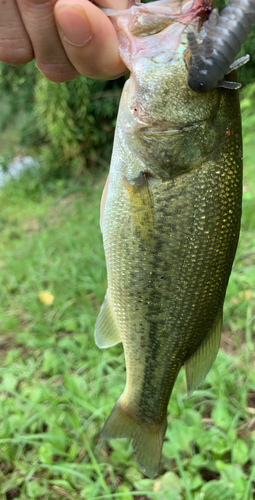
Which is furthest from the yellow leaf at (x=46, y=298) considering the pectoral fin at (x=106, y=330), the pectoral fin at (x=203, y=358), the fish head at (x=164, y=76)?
the fish head at (x=164, y=76)

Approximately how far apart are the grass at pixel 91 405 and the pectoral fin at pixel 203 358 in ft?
1.56

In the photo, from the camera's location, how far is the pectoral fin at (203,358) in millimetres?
1104

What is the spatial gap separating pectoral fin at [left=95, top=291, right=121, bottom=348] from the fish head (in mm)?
604

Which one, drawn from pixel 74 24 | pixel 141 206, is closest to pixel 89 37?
pixel 74 24

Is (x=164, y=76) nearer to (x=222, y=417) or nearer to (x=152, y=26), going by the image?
(x=152, y=26)

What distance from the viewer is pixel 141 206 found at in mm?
1005

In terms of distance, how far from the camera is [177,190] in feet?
3.15

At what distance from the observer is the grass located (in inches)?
56.6

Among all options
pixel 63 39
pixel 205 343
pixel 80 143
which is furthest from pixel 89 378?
pixel 80 143

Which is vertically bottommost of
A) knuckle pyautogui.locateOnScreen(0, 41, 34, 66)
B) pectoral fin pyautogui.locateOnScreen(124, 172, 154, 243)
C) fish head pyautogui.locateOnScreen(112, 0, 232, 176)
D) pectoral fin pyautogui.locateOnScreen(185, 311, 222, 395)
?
pectoral fin pyautogui.locateOnScreen(185, 311, 222, 395)

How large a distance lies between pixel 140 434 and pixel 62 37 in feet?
4.56

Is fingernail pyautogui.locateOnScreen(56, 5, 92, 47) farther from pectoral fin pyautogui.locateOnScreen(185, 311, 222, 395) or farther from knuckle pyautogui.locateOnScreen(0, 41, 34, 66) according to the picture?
pectoral fin pyautogui.locateOnScreen(185, 311, 222, 395)

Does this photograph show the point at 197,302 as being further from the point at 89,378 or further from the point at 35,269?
the point at 35,269

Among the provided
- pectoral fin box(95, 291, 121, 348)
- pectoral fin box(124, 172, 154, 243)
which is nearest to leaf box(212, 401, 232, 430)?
pectoral fin box(95, 291, 121, 348)
